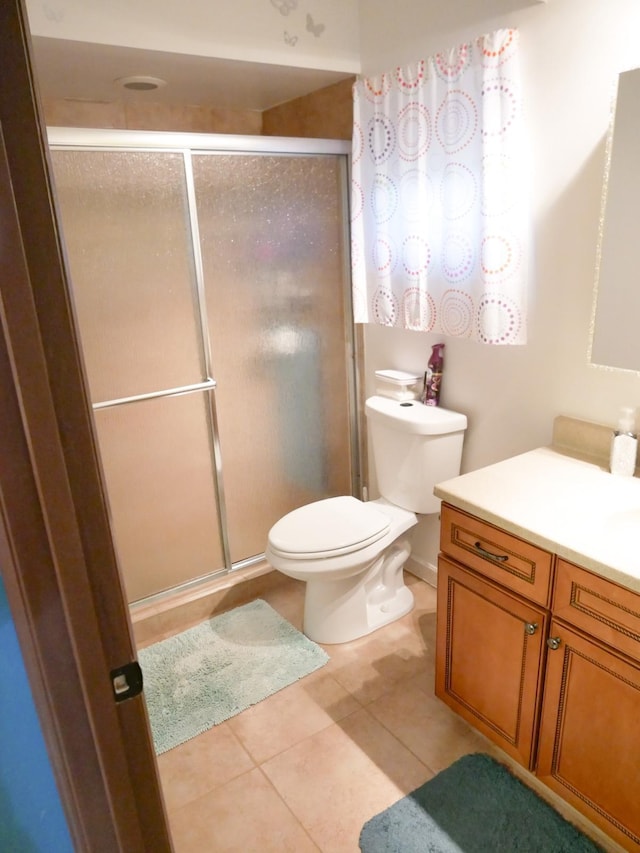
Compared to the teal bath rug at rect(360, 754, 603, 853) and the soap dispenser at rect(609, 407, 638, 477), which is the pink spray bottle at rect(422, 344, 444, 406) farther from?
the teal bath rug at rect(360, 754, 603, 853)

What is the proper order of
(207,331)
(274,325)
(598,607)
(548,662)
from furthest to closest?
(274,325), (207,331), (548,662), (598,607)

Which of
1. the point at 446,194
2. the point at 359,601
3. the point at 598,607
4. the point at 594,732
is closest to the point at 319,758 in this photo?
the point at 359,601

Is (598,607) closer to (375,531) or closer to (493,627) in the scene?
(493,627)

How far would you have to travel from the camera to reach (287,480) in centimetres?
264

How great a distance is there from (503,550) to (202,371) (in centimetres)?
130

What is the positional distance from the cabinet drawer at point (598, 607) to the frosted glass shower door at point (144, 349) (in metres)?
1.27

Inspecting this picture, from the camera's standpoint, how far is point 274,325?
2.45 metres

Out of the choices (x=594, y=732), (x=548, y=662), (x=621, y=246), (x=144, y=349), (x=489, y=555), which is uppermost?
(x=621, y=246)

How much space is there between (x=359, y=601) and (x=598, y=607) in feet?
3.51

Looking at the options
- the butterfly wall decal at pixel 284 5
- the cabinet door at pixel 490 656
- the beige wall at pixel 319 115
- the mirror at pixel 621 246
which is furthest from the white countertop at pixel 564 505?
the butterfly wall decal at pixel 284 5

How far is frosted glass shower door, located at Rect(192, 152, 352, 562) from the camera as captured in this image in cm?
226

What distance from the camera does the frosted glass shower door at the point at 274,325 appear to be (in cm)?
226

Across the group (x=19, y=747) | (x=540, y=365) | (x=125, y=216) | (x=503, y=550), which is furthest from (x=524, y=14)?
(x=19, y=747)

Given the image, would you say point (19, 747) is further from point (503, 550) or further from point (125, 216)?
point (125, 216)
